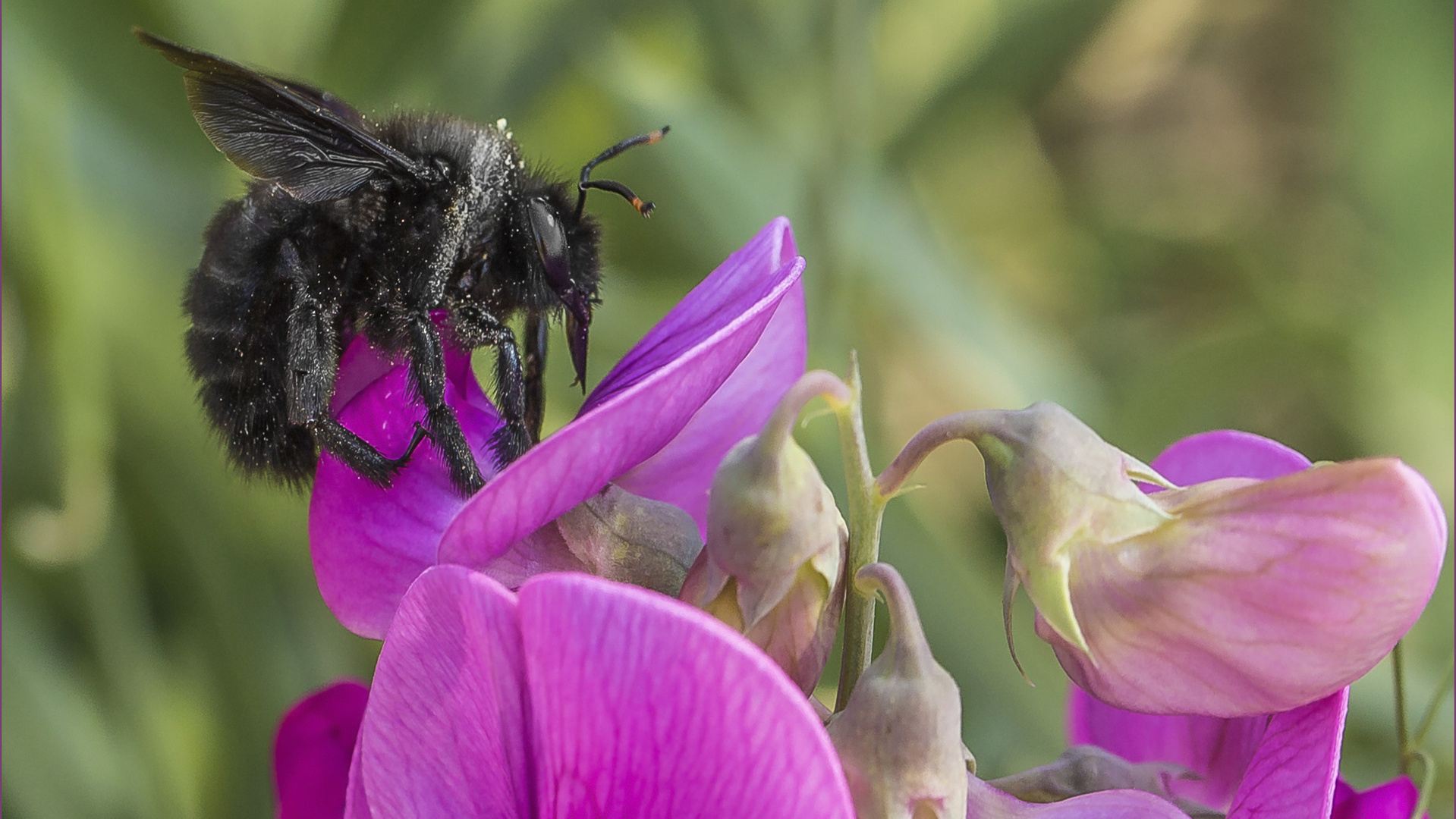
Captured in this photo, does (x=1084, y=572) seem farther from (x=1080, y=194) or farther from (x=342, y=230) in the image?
(x=1080, y=194)

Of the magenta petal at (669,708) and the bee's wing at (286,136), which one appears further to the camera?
the bee's wing at (286,136)

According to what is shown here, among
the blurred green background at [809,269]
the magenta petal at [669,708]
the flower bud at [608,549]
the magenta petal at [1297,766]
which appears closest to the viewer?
the magenta petal at [669,708]

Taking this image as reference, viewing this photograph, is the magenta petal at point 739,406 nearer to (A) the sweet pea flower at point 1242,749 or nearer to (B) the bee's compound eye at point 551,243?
(B) the bee's compound eye at point 551,243

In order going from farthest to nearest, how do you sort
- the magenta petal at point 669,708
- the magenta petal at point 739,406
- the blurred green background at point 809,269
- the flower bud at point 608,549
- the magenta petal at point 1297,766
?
the blurred green background at point 809,269 < the magenta petal at point 739,406 < the flower bud at point 608,549 < the magenta petal at point 1297,766 < the magenta petal at point 669,708

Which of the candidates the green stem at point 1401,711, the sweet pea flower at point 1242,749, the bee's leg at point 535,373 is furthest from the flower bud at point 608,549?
the green stem at point 1401,711

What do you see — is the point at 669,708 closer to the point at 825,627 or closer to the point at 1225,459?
the point at 825,627

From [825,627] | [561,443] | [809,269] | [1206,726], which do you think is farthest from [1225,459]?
[809,269]

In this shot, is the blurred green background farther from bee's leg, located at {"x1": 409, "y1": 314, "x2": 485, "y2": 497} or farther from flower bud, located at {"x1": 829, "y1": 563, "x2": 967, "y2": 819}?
flower bud, located at {"x1": 829, "y1": 563, "x2": 967, "y2": 819}
